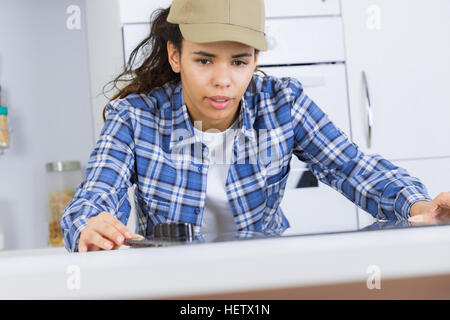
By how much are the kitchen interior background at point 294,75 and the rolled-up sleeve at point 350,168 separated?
630 mm

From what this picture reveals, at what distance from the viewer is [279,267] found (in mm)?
418

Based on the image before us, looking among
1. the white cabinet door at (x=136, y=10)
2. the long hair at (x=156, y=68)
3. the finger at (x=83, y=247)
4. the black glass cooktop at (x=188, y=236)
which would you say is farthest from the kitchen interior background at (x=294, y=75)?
the black glass cooktop at (x=188, y=236)

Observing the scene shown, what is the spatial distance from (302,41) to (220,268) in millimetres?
Result: 1573

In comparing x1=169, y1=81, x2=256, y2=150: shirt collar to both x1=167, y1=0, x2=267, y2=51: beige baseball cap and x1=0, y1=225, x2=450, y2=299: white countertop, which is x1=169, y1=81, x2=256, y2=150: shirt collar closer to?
x1=167, y1=0, x2=267, y2=51: beige baseball cap

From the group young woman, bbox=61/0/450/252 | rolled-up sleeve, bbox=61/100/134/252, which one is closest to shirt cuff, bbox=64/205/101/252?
rolled-up sleeve, bbox=61/100/134/252

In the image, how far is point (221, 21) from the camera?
104 cm

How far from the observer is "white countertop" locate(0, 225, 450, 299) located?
412 mm

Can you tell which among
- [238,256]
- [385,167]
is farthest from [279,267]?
[385,167]

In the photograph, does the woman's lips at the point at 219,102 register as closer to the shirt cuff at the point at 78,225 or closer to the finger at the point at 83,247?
the shirt cuff at the point at 78,225

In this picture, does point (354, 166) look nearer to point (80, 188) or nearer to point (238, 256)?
point (80, 188)

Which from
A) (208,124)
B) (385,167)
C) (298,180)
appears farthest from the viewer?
(298,180)

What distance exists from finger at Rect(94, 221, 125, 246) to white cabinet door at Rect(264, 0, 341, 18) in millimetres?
1342

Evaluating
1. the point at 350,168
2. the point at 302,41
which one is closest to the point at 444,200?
the point at 350,168
